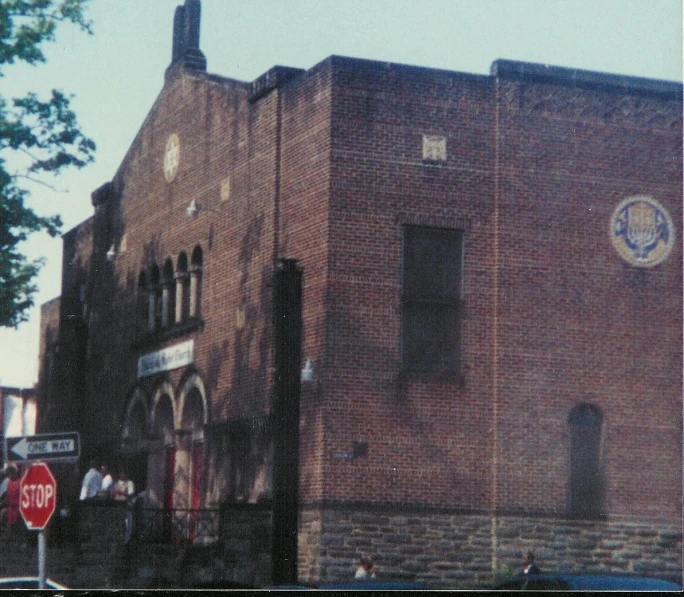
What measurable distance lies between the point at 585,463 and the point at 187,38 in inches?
645

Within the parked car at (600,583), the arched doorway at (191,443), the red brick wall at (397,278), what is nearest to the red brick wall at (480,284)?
the red brick wall at (397,278)

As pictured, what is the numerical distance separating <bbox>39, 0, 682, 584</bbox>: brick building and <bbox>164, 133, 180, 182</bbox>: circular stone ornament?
5856 mm

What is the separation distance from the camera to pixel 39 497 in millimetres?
19781

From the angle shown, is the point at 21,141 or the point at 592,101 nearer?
the point at 592,101

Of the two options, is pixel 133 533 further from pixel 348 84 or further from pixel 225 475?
pixel 348 84

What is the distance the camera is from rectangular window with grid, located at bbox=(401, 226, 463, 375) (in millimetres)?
28812

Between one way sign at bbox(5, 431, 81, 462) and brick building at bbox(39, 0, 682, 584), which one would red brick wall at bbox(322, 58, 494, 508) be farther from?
one way sign at bbox(5, 431, 81, 462)

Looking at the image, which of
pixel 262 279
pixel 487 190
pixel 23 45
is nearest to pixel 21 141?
pixel 23 45

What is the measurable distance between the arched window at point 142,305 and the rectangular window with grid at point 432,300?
37.4 ft

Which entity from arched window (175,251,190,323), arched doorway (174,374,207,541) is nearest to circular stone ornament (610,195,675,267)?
arched doorway (174,374,207,541)

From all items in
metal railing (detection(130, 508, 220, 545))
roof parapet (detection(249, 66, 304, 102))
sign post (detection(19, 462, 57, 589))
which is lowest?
metal railing (detection(130, 508, 220, 545))

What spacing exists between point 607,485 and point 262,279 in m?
8.18

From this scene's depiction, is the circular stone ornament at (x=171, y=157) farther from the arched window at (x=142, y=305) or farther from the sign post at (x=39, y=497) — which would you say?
the sign post at (x=39, y=497)

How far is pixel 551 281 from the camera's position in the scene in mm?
29453
